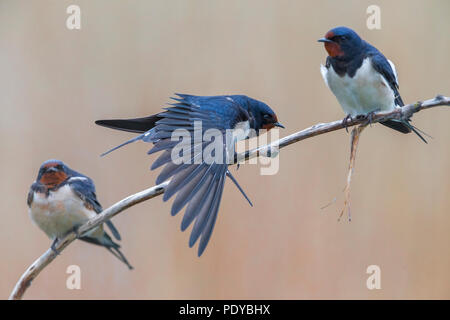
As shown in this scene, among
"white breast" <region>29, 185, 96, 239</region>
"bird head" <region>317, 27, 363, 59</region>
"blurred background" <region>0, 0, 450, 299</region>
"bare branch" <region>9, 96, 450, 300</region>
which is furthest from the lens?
"blurred background" <region>0, 0, 450, 299</region>

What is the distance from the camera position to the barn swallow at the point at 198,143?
989mm

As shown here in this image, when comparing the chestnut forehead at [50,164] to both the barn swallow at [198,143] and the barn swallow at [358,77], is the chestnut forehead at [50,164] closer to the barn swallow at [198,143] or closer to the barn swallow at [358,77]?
the barn swallow at [198,143]

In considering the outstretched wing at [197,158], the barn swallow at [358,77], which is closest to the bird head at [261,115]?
the outstretched wing at [197,158]

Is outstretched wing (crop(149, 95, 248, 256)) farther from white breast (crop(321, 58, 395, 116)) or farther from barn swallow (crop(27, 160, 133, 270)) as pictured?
barn swallow (crop(27, 160, 133, 270))

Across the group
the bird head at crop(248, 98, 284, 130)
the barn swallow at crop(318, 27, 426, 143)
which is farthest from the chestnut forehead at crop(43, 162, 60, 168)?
the barn swallow at crop(318, 27, 426, 143)

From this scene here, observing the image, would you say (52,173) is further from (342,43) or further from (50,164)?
(342,43)

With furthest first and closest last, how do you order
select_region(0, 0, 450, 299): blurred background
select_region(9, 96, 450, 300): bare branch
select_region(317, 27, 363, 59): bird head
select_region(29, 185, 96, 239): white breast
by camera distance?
select_region(0, 0, 450, 299): blurred background < select_region(29, 185, 96, 239): white breast < select_region(317, 27, 363, 59): bird head < select_region(9, 96, 450, 300): bare branch

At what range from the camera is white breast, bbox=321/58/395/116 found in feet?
4.46

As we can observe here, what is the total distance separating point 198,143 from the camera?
1.24m

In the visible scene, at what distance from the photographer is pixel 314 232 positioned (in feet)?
6.33

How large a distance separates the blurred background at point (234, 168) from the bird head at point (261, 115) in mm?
214

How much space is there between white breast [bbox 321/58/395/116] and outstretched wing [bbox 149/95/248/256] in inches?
10.8

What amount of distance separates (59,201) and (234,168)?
0.57 m

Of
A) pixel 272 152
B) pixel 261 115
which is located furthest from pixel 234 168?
pixel 272 152
